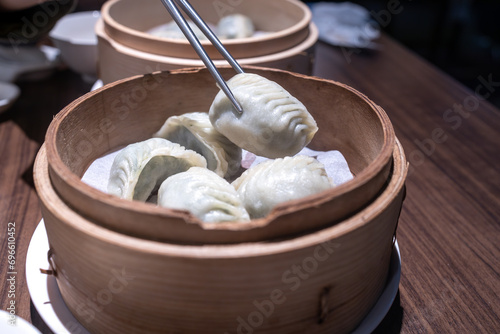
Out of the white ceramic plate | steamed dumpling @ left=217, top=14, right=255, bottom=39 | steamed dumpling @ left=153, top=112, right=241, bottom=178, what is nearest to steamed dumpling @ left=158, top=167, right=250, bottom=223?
steamed dumpling @ left=153, top=112, right=241, bottom=178

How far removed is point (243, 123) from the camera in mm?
1344

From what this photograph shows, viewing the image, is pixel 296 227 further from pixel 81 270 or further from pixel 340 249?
pixel 81 270

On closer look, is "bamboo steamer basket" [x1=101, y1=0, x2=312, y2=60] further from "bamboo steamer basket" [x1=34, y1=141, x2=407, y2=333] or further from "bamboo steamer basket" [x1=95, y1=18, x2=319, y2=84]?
"bamboo steamer basket" [x1=34, y1=141, x2=407, y2=333]

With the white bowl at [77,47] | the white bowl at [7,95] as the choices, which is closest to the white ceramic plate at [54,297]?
the white bowl at [7,95]

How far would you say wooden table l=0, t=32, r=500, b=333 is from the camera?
4.35 feet

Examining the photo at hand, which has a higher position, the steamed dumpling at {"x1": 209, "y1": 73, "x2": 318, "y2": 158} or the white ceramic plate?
the steamed dumpling at {"x1": 209, "y1": 73, "x2": 318, "y2": 158}

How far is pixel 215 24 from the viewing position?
8.45 feet

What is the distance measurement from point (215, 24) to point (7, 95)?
117 centimetres

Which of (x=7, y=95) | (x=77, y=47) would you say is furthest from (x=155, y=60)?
(x=7, y=95)

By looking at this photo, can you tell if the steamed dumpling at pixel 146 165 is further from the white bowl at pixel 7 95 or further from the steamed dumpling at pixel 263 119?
the white bowl at pixel 7 95

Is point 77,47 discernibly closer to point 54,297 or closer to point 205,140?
point 205,140

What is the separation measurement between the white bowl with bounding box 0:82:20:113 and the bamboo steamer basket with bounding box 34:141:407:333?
1272 mm

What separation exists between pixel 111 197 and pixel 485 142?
192 centimetres

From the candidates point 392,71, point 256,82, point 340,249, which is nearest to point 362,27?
point 392,71
